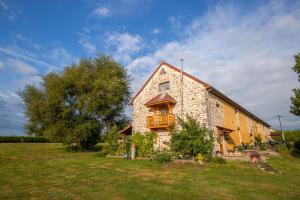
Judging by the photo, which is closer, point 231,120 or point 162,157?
point 162,157

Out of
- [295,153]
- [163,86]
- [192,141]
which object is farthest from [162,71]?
[295,153]

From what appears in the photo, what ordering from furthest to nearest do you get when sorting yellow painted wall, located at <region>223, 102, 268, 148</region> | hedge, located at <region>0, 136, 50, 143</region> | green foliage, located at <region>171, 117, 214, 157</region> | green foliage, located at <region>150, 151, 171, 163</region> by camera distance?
hedge, located at <region>0, 136, 50, 143</region> < yellow painted wall, located at <region>223, 102, 268, 148</region> < green foliage, located at <region>150, 151, 171, 163</region> < green foliage, located at <region>171, 117, 214, 157</region>

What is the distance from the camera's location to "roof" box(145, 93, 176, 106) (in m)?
21.5

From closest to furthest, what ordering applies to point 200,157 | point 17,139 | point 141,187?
1. point 141,187
2. point 200,157
3. point 17,139

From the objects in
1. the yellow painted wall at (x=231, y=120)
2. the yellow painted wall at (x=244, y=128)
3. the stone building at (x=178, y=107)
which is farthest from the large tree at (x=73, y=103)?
the yellow painted wall at (x=244, y=128)

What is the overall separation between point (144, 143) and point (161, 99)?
15.0 feet

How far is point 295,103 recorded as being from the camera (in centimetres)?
2067

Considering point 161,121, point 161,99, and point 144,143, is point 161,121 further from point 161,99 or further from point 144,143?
point 144,143

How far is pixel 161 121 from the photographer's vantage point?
2159 centimetres

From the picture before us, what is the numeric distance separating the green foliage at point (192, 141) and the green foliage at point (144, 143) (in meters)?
3.70

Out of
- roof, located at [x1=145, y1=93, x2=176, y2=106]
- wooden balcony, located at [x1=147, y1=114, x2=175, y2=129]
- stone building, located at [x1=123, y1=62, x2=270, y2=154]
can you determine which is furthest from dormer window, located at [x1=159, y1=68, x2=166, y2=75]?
wooden balcony, located at [x1=147, y1=114, x2=175, y2=129]

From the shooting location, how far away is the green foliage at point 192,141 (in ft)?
53.8

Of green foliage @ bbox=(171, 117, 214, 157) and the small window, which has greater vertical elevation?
the small window

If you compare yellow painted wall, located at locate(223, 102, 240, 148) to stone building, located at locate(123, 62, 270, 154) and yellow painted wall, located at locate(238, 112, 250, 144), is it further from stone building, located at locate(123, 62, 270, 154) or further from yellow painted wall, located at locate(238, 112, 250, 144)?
yellow painted wall, located at locate(238, 112, 250, 144)
